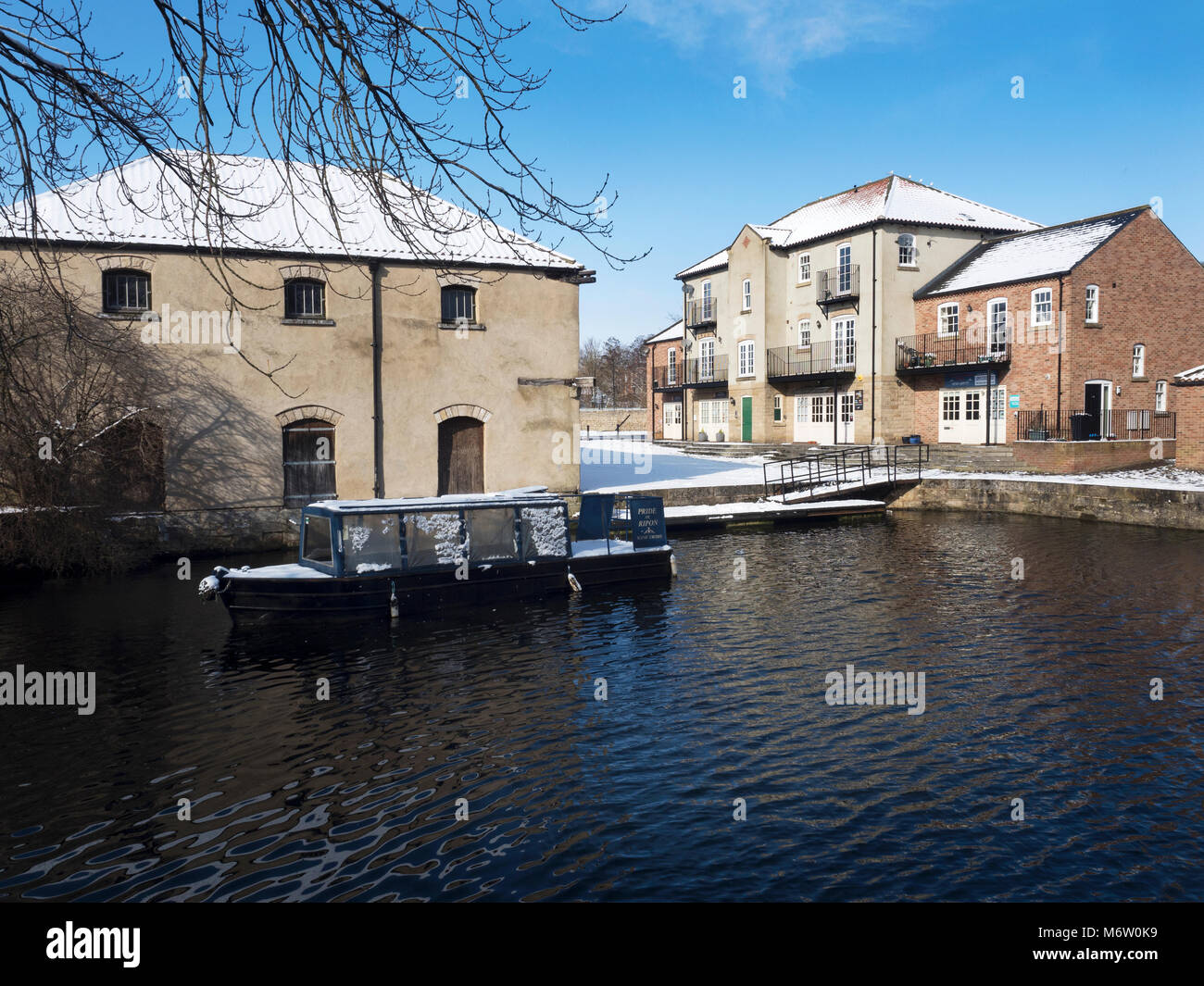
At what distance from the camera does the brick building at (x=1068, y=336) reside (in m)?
30.3

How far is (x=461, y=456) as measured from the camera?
74.4ft

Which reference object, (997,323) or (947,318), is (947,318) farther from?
(997,323)

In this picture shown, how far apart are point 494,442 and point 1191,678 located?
1623 centimetres

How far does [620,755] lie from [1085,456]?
80.3 ft

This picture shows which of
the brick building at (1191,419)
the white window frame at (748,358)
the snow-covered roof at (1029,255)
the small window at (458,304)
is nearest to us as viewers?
the small window at (458,304)

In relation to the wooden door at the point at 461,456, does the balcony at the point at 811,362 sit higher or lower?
higher

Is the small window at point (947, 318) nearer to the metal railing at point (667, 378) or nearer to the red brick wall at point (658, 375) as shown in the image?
the metal railing at point (667, 378)


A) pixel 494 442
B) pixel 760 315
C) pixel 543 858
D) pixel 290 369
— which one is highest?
pixel 760 315

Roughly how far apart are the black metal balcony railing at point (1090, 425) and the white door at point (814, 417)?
8.25 metres

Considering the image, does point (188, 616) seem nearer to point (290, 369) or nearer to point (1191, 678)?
point (290, 369)

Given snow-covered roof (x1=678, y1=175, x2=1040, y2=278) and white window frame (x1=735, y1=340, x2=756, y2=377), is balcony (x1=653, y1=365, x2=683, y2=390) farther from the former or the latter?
snow-covered roof (x1=678, y1=175, x2=1040, y2=278)

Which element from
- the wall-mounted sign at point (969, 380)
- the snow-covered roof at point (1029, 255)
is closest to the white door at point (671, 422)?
the snow-covered roof at point (1029, 255)
